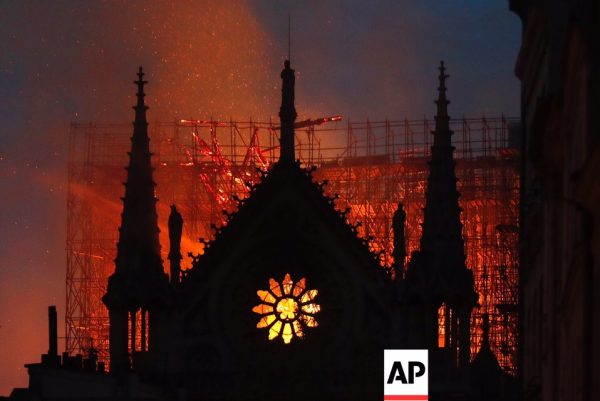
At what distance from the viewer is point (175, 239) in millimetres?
65750

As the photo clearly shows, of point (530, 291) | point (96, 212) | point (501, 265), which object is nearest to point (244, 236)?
point (530, 291)

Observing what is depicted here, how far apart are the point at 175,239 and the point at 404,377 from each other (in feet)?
96.5

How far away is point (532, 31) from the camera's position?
164 ft

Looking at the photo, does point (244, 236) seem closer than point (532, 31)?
No

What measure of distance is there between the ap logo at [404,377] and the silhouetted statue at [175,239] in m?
28.1

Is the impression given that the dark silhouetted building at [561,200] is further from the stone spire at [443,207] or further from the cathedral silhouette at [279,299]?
the cathedral silhouette at [279,299]

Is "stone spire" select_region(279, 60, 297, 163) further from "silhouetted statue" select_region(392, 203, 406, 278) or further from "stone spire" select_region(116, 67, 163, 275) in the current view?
"stone spire" select_region(116, 67, 163, 275)

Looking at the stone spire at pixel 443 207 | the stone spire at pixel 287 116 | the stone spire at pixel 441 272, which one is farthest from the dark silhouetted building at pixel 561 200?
the stone spire at pixel 287 116

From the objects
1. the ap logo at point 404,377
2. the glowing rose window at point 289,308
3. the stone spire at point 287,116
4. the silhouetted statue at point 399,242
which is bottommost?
the ap logo at point 404,377

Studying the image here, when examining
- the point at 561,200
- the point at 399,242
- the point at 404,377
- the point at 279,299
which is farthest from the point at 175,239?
the point at 404,377

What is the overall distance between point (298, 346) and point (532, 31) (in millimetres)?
19207

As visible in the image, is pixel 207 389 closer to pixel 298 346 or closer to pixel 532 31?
pixel 298 346

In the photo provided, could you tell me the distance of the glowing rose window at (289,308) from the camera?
6750cm

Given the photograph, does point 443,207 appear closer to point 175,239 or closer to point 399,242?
point 399,242
